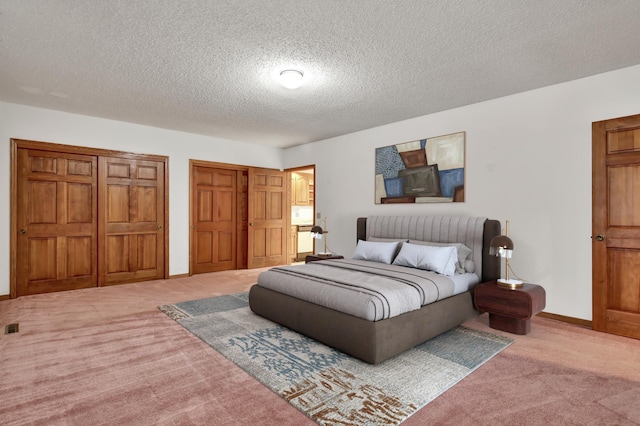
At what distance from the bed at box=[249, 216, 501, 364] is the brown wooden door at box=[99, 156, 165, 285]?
286cm

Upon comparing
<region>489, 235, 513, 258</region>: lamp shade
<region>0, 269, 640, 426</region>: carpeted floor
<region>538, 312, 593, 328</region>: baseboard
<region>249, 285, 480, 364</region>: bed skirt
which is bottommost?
<region>0, 269, 640, 426</region>: carpeted floor

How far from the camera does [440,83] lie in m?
3.64

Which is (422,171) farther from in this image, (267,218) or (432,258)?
(267,218)

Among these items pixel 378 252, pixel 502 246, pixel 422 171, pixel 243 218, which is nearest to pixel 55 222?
pixel 243 218

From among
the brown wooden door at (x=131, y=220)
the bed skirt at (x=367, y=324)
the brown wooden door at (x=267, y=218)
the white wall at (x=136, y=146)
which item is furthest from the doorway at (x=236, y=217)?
the bed skirt at (x=367, y=324)

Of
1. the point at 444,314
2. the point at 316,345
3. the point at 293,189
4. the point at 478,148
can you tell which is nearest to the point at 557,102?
the point at 478,148

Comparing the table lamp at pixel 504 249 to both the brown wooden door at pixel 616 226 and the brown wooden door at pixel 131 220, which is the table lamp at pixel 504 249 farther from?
the brown wooden door at pixel 131 220

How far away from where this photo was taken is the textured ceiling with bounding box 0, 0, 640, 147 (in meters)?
2.35

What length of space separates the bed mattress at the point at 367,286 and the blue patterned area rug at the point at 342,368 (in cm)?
37

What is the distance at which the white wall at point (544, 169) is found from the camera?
134 inches

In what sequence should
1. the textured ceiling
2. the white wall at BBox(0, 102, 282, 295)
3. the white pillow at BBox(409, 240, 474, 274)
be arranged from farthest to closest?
the white wall at BBox(0, 102, 282, 295) < the white pillow at BBox(409, 240, 474, 274) < the textured ceiling

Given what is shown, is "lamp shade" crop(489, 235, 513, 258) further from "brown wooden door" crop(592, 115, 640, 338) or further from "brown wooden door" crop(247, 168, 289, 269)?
"brown wooden door" crop(247, 168, 289, 269)

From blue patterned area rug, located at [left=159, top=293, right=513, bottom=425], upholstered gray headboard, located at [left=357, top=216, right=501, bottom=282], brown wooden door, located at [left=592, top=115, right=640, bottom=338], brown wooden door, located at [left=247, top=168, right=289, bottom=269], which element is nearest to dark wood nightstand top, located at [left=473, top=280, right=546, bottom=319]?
blue patterned area rug, located at [left=159, top=293, right=513, bottom=425]

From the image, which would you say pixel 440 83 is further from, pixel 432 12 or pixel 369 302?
pixel 369 302
